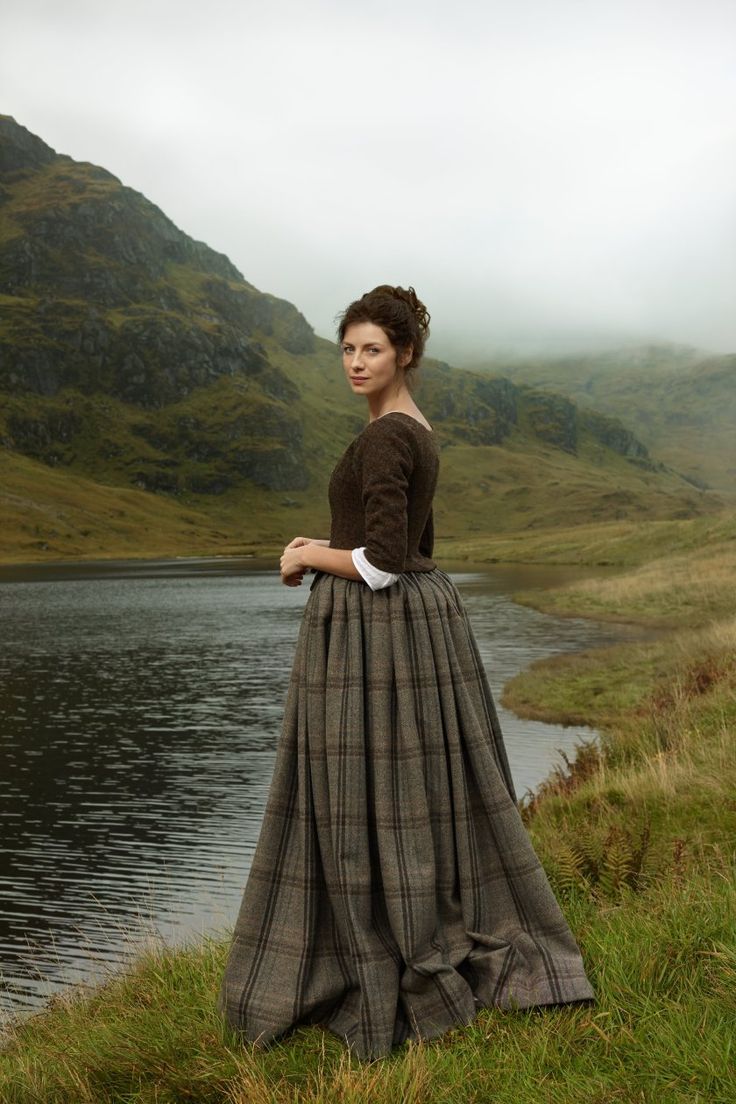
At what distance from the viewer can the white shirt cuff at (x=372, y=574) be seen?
4172mm

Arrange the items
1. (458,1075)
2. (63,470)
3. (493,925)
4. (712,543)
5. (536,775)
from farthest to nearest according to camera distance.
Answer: (63,470) < (712,543) < (536,775) < (493,925) < (458,1075)

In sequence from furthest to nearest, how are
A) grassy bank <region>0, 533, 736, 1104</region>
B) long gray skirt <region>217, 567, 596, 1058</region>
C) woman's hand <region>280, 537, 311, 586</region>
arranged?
woman's hand <region>280, 537, 311, 586</region>, long gray skirt <region>217, 567, 596, 1058</region>, grassy bank <region>0, 533, 736, 1104</region>

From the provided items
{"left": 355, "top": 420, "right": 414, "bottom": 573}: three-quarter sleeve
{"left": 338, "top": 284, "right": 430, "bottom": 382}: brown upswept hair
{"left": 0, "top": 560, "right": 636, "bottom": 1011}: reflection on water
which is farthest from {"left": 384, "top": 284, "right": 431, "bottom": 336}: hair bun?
{"left": 0, "top": 560, "right": 636, "bottom": 1011}: reflection on water

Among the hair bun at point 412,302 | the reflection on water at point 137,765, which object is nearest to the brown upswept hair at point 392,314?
the hair bun at point 412,302

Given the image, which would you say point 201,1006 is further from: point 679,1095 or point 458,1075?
point 679,1095

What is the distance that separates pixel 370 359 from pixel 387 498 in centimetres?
73

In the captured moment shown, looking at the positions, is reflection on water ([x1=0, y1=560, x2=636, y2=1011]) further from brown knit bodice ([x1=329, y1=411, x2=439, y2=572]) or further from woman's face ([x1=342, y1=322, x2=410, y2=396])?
woman's face ([x1=342, y1=322, x2=410, y2=396])

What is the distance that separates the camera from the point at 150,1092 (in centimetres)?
387

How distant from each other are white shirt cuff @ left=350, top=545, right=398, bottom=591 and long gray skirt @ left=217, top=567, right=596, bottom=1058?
0.33ft

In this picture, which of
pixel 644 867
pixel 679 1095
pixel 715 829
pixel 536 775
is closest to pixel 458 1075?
pixel 679 1095

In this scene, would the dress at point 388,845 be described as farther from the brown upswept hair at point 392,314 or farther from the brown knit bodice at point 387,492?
the brown upswept hair at point 392,314

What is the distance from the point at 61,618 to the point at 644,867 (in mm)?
44709

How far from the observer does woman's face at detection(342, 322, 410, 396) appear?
447 cm

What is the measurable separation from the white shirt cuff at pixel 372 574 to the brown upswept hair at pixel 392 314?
1.02 m
